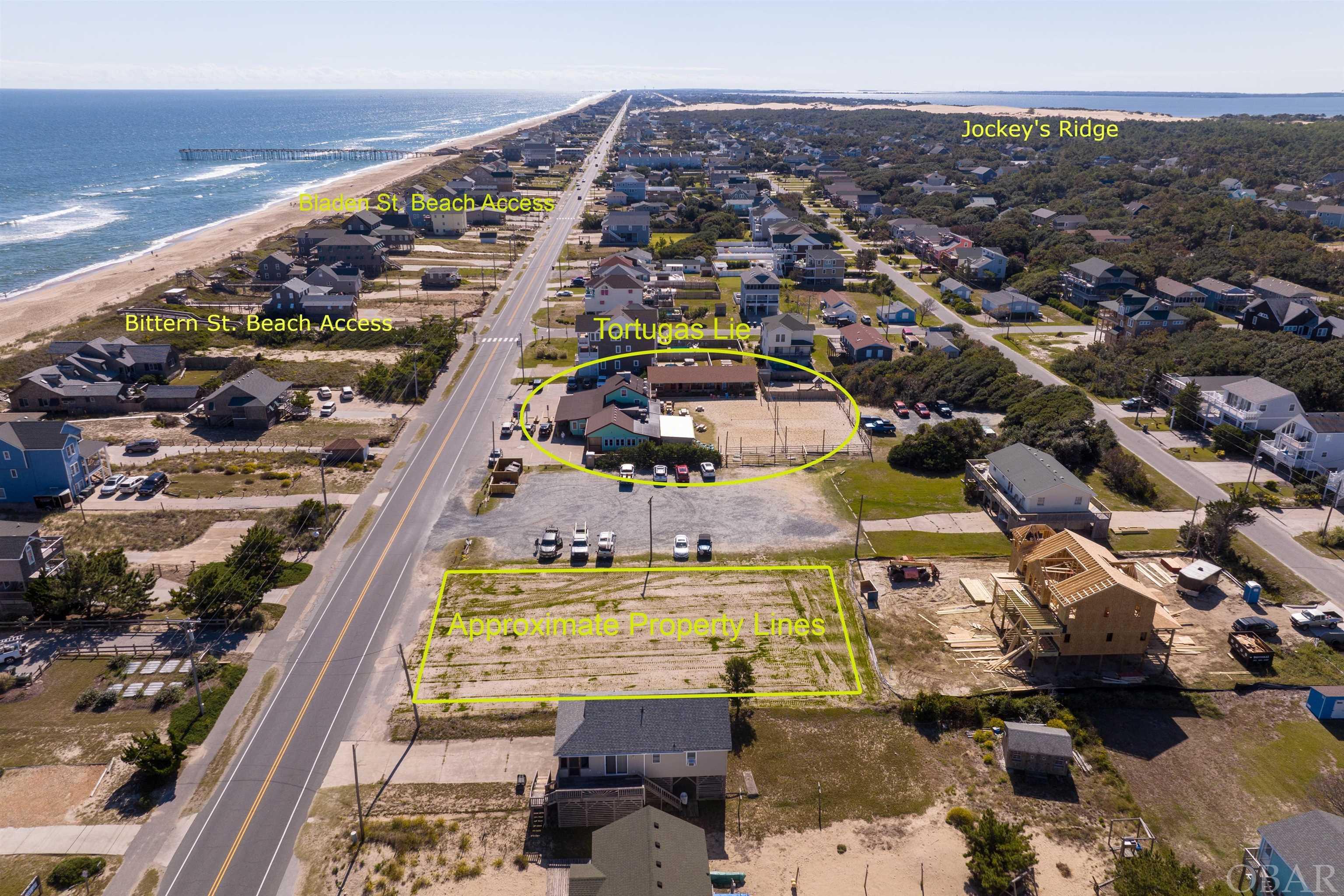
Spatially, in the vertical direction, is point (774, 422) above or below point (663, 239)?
below

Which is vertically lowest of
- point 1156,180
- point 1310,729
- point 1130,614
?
point 1310,729

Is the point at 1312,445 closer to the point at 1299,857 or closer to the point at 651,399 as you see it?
the point at 1299,857

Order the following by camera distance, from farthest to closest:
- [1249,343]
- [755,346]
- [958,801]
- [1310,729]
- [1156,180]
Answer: [1156,180], [755,346], [1249,343], [1310,729], [958,801]

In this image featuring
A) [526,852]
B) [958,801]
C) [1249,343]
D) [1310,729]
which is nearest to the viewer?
[526,852]

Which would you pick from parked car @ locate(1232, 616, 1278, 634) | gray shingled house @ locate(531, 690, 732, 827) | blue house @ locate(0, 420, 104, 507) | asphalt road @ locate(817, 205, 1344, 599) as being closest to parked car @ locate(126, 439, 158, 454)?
blue house @ locate(0, 420, 104, 507)

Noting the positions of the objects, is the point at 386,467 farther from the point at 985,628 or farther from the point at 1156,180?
the point at 1156,180

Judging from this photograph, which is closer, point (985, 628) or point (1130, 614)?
point (1130, 614)

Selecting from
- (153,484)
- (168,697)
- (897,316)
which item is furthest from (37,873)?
(897,316)

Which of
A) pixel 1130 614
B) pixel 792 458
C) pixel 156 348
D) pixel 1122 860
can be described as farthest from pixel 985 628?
pixel 156 348
